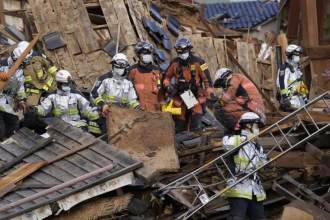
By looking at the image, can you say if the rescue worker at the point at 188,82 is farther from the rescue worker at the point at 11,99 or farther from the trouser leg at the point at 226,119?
the rescue worker at the point at 11,99

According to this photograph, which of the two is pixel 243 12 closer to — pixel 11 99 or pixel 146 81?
pixel 146 81

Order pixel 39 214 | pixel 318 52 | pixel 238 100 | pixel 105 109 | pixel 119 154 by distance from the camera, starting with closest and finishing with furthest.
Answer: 1. pixel 39 214
2. pixel 119 154
3. pixel 105 109
4. pixel 238 100
5. pixel 318 52

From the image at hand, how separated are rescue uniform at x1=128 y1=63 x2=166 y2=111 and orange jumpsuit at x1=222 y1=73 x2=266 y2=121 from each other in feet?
6.68

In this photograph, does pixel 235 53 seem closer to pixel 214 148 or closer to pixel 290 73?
pixel 290 73

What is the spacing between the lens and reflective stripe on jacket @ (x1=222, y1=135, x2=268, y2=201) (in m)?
8.87

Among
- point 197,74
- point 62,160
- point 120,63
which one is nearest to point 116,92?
point 120,63

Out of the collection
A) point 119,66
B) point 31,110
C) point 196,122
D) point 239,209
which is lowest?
point 196,122

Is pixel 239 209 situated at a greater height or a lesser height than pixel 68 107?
lesser

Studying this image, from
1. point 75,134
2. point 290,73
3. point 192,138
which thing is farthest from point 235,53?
point 75,134

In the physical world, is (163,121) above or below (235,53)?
above

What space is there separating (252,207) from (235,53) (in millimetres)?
9888

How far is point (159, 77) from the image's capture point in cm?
1276

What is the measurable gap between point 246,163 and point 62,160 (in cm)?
242

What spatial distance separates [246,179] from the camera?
8.92m
